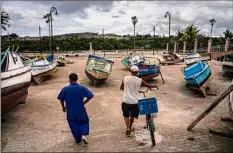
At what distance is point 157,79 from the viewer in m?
17.2

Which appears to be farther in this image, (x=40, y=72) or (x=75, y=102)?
(x=40, y=72)

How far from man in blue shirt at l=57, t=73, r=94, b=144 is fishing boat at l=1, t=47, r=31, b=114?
2168 mm

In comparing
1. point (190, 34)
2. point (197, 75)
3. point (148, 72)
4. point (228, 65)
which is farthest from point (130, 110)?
point (190, 34)

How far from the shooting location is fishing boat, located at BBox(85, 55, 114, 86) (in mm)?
15055

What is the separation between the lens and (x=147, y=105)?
632 cm

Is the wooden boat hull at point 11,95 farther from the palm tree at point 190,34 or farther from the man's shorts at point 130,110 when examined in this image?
the palm tree at point 190,34

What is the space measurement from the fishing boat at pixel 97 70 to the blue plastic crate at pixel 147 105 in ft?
28.9

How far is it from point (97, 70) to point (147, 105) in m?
9.06

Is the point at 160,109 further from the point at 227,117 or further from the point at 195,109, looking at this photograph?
the point at 227,117

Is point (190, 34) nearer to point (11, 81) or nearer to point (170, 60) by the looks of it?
point (170, 60)

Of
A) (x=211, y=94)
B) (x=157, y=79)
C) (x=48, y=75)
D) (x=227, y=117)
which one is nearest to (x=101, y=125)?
(x=227, y=117)

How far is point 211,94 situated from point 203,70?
44.6 inches

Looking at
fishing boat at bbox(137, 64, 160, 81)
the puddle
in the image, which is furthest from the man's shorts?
fishing boat at bbox(137, 64, 160, 81)

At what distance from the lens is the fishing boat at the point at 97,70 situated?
1505cm
